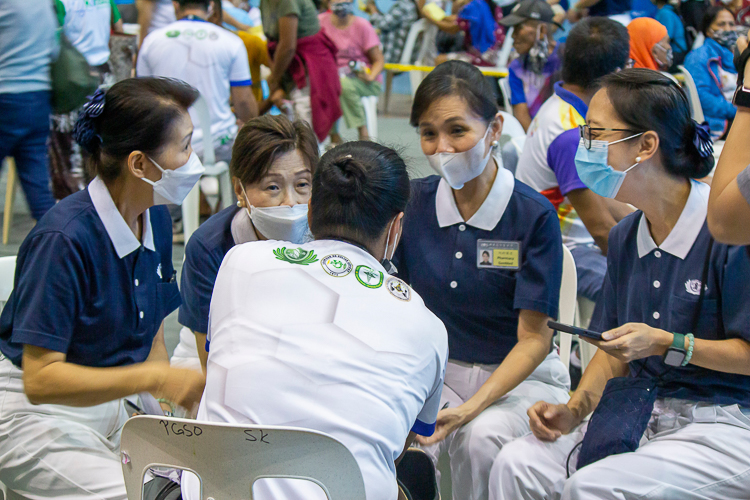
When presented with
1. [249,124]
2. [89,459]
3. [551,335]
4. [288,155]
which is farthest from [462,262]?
[89,459]

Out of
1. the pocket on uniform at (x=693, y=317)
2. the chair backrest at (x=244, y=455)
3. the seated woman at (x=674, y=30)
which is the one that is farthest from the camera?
the seated woman at (x=674, y=30)

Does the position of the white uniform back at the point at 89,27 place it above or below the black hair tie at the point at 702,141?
below

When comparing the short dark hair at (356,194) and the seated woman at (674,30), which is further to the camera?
the seated woman at (674,30)

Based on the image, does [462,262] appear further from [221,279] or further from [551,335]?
[221,279]

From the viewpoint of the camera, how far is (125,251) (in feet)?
5.38

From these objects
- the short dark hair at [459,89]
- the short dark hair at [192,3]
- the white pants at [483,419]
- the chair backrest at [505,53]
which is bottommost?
the chair backrest at [505,53]

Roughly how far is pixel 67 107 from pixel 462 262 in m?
1.94

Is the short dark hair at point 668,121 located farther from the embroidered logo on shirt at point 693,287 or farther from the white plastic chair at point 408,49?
the white plastic chair at point 408,49

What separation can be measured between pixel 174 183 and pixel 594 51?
70.5 inches

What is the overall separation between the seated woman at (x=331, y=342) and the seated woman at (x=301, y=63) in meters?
3.56

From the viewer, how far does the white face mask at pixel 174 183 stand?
1716 mm

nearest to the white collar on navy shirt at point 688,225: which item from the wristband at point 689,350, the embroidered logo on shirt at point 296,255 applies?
the wristband at point 689,350

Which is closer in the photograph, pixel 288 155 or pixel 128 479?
pixel 128 479

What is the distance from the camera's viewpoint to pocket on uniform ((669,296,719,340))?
1.56 meters
